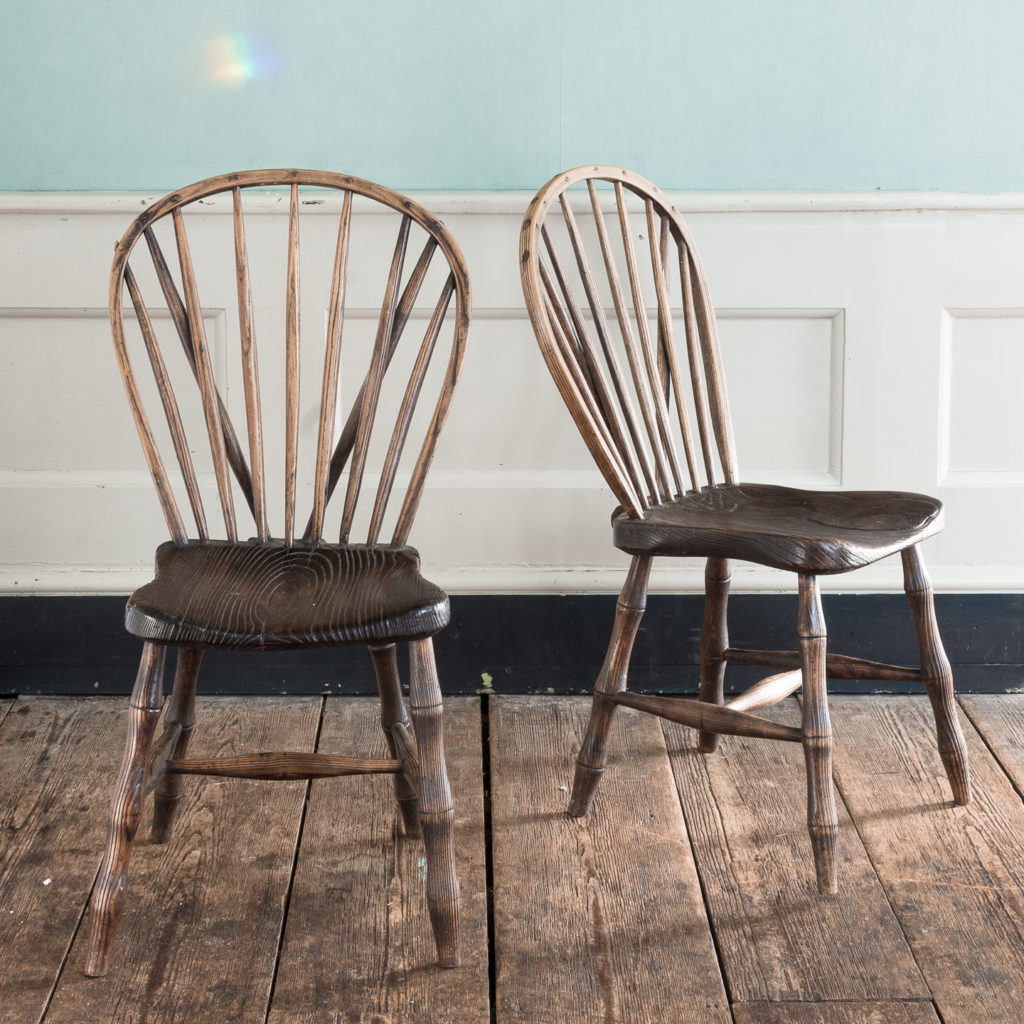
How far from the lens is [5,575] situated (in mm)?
1942

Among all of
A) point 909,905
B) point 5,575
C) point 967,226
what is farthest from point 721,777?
Result: point 5,575

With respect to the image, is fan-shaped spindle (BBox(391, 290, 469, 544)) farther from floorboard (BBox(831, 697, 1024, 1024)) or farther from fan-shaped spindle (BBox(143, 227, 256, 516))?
floorboard (BBox(831, 697, 1024, 1024))

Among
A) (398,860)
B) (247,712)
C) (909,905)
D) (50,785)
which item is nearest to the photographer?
(909,905)

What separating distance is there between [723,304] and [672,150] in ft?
0.91

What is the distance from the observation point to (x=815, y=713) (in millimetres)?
1346

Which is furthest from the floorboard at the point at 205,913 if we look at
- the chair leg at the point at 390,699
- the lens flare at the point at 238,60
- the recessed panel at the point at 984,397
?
the recessed panel at the point at 984,397

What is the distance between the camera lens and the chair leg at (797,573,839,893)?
134cm

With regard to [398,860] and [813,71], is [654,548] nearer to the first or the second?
[398,860]

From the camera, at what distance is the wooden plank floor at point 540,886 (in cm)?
120

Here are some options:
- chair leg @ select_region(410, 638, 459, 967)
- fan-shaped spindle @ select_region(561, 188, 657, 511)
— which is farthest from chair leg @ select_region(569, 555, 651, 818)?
chair leg @ select_region(410, 638, 459, 967)

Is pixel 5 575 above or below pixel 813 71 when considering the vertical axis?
below

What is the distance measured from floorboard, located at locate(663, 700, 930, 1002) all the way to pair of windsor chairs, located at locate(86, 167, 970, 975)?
0.06m

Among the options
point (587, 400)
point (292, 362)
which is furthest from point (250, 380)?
point (587, 400)

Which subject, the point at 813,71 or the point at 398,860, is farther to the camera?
the point at 813,71
